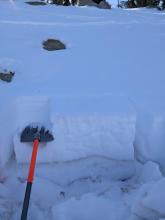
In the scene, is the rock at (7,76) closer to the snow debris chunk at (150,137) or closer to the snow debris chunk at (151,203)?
the snow debris chunk at (150,137)

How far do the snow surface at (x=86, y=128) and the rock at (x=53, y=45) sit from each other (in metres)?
0.07

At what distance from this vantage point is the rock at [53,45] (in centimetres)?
473

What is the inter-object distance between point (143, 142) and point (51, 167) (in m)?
0.78

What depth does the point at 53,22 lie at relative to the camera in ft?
18.0

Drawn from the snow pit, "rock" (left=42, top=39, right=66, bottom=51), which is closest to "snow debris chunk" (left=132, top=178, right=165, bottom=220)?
the snow pit

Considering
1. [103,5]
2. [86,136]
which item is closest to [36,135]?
[86,136]

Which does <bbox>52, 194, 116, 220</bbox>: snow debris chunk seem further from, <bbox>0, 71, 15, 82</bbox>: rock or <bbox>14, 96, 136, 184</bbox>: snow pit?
<bbox>0, 71, 15, 82</bbox>: rock

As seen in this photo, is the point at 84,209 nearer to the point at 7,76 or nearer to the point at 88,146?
the point at 88,146

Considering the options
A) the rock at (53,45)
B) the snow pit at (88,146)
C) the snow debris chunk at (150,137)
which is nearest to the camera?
the snow pit at (88,146)

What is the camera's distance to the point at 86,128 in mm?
3352

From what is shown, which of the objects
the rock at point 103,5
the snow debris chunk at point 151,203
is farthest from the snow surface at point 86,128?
the rock at point 103,5

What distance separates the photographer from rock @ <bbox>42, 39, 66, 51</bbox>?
4734 millimetres

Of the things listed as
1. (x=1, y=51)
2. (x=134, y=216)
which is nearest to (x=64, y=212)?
(x=134, y=216)

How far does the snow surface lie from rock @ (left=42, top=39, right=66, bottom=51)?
7cm
